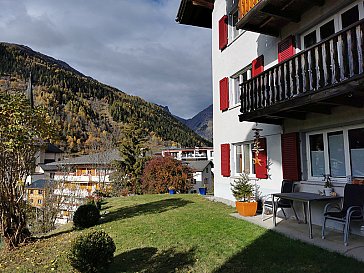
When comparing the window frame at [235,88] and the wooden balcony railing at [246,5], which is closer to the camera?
the wooden balcony railing at [246,5]

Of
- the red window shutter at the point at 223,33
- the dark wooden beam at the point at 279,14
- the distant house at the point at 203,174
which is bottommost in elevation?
the distant house at the point at 203,174

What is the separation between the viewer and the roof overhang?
15.1 metres

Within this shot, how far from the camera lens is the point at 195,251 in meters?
→ 5.81

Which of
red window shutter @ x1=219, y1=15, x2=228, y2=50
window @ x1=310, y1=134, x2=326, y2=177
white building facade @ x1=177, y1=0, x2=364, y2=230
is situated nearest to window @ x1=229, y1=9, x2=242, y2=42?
red window shutter @ x1=219, y1=15, x2=228, y2=50

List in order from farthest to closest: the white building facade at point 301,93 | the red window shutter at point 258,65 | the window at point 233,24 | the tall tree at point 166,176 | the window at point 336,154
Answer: the tall tree at point 166,176 → the window at point 233,24 → the red window shutter at point 258,65 → the window at point 336,154 → the white building facade at point 301,93

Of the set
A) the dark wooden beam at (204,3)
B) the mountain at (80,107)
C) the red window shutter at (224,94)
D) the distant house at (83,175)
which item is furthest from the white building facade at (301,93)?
the mountain at (80,107)

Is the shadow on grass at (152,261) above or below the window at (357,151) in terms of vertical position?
below

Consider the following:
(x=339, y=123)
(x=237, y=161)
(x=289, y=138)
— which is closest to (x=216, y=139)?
(x=237, y=161)

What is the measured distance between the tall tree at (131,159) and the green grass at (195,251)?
19.1 m

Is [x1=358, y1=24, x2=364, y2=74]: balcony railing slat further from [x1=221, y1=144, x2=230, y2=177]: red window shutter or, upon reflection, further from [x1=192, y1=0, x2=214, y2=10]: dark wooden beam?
[x1=192, y1=0, x2=214, y2=10]: dark wooden beam

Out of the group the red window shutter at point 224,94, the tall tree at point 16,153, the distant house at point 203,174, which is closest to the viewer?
the tall tree at point 16,153

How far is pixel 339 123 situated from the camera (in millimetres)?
6934

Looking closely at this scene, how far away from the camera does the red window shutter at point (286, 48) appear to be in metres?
8.48

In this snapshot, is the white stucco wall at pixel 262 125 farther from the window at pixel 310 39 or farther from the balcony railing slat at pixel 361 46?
the balcony railing slat at pixel 361 46
